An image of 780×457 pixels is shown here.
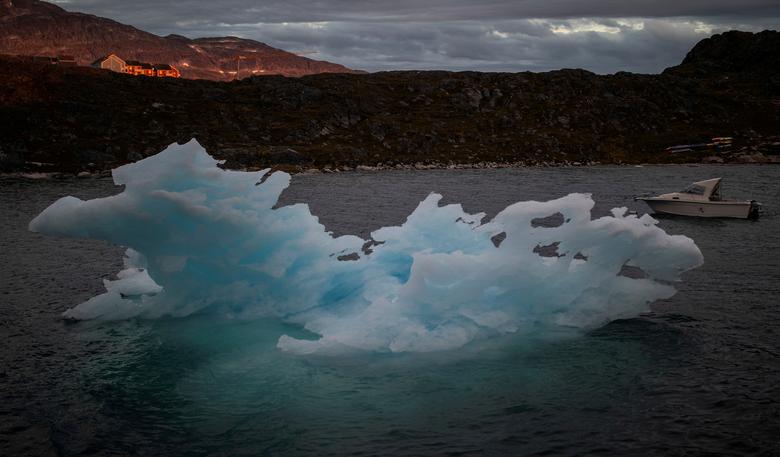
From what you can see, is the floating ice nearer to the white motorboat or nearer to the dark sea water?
the dark sea water

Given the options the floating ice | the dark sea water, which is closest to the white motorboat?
the dark sea water

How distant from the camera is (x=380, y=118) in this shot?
438 feet

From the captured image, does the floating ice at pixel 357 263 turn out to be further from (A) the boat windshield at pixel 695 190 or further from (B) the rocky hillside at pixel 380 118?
(B) the rocky hillside at pixel 380 118

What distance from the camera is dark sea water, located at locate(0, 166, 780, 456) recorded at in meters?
15.0

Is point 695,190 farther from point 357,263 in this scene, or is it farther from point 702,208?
point 357,263

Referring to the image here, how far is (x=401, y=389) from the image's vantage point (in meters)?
17.8

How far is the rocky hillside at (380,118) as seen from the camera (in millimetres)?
102312

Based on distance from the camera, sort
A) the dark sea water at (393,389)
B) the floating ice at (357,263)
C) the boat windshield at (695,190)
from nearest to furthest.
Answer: the dark sea water at (393,389) → the floating ice at (357,263) → the boat windshield at (695,190)

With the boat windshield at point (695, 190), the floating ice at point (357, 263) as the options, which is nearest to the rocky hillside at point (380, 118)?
the boat windshield at point (695, 190)

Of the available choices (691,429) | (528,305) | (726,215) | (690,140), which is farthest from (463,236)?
(690,140)

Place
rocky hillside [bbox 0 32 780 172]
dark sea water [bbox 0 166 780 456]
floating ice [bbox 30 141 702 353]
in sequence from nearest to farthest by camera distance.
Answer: dark sea water [bbox 0 166 780 456], floating ice [bbox 30 141 702 353], rocky hillside [bbox 0 32 780 172]

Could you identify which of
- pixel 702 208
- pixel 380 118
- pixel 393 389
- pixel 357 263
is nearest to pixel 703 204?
pixel 702 208

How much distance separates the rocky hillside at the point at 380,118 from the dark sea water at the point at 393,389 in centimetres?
7618

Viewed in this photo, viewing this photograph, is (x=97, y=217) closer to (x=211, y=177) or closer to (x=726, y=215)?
(x=211, y=177)
